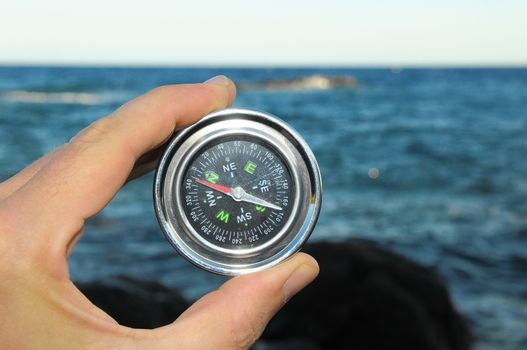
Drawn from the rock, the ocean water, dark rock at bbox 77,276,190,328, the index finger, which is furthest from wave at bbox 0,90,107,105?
the index finger

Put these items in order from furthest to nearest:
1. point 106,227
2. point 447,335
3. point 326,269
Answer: point 106,227 → point 326,269 → point 447,335

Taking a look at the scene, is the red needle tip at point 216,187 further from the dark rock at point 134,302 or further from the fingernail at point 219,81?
the dark rock at point 134,302

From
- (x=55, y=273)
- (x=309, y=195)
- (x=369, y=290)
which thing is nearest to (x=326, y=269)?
(x=369, y=290)

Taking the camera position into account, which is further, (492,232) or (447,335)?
(492,232)

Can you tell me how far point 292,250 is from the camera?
3096 millimetres

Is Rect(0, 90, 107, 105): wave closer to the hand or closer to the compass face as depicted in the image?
the compass face

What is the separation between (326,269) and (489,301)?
2.55 metres

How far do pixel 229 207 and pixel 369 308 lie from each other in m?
4.62

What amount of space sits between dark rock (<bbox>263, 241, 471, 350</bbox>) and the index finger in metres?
4.91

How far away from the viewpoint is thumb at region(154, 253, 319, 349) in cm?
262

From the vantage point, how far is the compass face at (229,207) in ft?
10.6

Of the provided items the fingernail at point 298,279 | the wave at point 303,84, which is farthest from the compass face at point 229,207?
the wave at point 303,84

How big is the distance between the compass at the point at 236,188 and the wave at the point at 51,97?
41673mm

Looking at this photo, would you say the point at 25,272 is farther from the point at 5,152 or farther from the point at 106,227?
the point at 5,152
